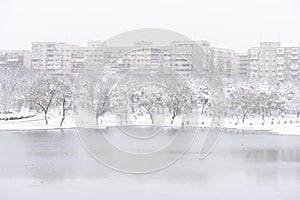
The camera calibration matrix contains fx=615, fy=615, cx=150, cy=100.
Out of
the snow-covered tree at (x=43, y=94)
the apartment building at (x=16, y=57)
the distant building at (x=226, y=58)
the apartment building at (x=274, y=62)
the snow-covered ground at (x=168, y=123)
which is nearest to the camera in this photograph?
the snow-covered ground at (x=168, y=123)

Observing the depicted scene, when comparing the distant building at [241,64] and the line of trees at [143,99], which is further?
the distant building at [241,64]

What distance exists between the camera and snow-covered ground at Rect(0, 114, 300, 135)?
39.5 meters

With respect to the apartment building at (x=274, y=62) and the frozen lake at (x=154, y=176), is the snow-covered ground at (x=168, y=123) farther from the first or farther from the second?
the apartment building at (x=274, y=62)

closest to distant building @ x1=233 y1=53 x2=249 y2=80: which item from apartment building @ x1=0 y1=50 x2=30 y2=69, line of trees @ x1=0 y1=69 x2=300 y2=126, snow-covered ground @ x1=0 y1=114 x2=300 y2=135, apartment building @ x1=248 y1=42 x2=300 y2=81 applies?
apartment building @ x1=248 y1=42 x2=300 y2=81

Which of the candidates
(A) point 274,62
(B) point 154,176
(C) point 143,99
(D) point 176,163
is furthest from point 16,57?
(B) point 154,176

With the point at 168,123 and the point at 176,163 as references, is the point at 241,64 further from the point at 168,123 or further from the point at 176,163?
the point at 176,163

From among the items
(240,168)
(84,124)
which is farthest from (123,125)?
(240,168)

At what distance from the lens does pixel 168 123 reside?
151 feet

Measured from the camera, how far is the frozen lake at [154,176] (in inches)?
618

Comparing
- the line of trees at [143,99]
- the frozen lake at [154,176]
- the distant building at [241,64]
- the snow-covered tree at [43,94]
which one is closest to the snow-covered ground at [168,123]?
the line of trees at [143,99]

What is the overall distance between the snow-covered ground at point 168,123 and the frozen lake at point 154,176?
1154 cm

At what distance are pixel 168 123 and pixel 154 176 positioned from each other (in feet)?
88.5

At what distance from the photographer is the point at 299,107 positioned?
51312 millimetres

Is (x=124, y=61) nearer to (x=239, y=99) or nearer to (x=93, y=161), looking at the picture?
(x=239, y=99)
